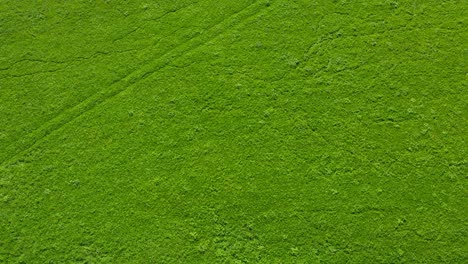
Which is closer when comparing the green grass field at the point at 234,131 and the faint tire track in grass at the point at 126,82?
the green grass field at the point at 234,131

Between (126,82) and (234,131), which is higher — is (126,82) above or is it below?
above

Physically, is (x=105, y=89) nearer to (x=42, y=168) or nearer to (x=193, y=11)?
(x=42, y=168)

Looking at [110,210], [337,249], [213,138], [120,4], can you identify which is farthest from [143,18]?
[337,249]

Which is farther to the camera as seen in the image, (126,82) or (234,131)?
(126,82)

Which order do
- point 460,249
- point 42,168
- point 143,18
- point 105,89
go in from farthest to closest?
point 143,18 → point 105,89 → point 42,168 → point 460,249
